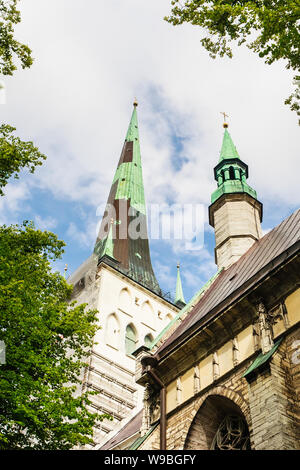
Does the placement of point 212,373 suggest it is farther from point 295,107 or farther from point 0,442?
point 295,107

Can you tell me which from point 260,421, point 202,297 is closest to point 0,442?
point 260,421

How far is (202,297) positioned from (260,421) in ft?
23.1

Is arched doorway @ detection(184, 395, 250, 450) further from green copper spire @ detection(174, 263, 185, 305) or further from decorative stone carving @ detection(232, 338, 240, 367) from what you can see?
green copper spire @ detection(174, 263, 185, 305)

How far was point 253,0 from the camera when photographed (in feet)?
28.6

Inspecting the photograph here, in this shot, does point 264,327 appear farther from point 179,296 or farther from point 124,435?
point 179,296

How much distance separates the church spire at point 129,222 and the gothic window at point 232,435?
23.5 meters

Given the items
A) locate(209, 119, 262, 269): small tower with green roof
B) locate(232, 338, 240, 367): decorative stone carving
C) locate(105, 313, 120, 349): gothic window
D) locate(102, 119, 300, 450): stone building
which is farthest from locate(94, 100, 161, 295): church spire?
locate(232, 338, 240, 367): decorative stone carving

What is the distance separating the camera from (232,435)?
10.8m

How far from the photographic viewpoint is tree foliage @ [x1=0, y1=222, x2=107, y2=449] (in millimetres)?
10281

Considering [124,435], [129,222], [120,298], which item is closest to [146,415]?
[124,435]

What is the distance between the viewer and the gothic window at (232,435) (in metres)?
10.4

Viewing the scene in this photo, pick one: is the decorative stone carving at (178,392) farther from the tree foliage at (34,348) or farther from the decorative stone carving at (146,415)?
the tree foliage at (34,348)

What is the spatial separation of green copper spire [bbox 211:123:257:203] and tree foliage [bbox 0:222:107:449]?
9264mm

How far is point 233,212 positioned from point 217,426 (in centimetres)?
973
